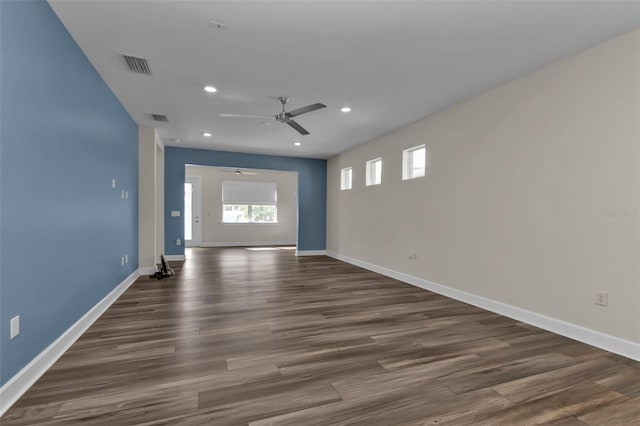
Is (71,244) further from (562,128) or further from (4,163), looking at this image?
(562,128)

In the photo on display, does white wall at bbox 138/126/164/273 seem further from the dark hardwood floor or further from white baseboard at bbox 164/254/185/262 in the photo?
the dark hardwood floor

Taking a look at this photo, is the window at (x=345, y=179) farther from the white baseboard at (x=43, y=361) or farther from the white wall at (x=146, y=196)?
the white baseboard at (x=43, y=361)

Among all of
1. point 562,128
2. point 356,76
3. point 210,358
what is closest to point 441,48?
point 356,76

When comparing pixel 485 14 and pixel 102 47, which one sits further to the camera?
pixel 102 47

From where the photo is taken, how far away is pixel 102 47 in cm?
268

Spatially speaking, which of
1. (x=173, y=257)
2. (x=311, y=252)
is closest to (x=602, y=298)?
(x=311, y=252)

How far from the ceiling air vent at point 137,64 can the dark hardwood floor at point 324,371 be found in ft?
8.33

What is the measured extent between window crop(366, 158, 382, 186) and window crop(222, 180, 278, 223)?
5163mm

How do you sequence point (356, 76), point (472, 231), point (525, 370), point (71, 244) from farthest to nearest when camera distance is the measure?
1. point (472, 231)
2. point (356, 76)
3. point (71, 244)
4. point (525, 370)

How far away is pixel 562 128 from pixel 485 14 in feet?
4.60

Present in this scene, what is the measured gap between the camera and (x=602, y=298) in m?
2.54

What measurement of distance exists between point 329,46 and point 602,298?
314cm

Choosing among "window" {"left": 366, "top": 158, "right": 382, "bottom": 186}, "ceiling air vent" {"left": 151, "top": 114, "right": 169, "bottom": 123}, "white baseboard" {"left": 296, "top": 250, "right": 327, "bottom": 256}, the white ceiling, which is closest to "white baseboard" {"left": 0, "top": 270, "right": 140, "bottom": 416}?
the white ceiling

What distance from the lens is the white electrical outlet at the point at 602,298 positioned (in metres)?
2.52
